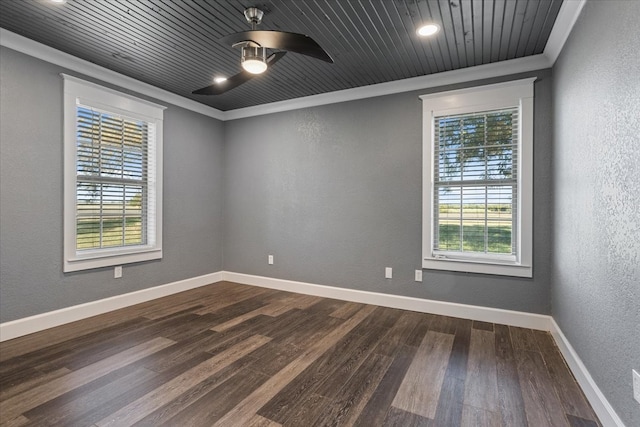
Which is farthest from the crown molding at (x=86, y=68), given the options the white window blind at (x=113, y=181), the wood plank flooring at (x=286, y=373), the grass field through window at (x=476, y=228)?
the grass field through window at (x=476, y=228)

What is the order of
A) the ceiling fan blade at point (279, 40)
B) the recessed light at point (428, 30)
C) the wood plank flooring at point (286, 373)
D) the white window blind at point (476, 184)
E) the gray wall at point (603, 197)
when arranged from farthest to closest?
the white window blind at point (476, 184) → the recessed light at point (428, 30) → the ceiling fan blade at point (279, 40) → the wood plank flooring at point (286, 373) → the gray wall at point (603, 197)

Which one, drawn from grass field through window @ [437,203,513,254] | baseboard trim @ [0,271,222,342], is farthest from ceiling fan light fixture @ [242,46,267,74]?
baseboard trim @ [0,271,222,342]

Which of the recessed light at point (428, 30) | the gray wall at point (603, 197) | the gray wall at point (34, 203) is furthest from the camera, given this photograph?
the gray wall at point (34, 203)

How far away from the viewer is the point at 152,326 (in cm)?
311

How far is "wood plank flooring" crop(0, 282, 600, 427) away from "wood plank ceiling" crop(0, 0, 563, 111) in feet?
8.72

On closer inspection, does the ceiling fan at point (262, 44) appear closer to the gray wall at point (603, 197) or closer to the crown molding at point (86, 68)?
the gray wall at point (603, 197)

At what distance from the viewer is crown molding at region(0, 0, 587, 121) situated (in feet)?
8.54

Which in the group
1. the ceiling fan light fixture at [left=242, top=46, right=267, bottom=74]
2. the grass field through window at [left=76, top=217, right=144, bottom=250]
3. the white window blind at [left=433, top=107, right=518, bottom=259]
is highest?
the ceiling fan light fixture at [left=242, top=46, right=267, bottom=74]

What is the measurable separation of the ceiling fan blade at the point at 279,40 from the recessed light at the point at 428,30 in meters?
1.05

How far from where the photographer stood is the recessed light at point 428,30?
2.59 meters

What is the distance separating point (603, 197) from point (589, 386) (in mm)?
1157

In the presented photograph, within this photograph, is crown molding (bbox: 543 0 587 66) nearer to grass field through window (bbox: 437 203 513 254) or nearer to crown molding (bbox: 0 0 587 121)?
crown molding (bbox: 0 0 587 121)

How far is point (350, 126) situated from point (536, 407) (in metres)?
3.26

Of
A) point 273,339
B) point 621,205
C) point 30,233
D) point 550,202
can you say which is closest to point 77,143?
point 30,233
